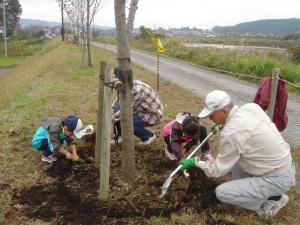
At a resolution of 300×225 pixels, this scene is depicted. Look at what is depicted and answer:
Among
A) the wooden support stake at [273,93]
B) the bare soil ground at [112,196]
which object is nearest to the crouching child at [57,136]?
the bare soil ground at [112,196]

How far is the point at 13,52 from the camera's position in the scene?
46.7 metres

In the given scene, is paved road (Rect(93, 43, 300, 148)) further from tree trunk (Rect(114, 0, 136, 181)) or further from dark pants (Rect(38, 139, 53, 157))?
dark pants (Rect(38, 139, 53, 157))

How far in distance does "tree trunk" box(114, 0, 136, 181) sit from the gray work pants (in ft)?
3.51

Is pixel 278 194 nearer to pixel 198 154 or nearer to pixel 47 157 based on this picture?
pixel 198 154

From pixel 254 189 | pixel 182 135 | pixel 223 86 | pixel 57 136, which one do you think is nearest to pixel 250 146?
pixel 254 189

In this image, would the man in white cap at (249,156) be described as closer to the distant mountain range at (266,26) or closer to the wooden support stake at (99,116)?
the wooden support stake at (99,116)

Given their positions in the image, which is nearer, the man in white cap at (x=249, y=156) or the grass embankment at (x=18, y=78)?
the man in white cap at (x=249, y=156)

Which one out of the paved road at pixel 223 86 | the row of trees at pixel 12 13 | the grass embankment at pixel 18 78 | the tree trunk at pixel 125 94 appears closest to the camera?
the tree trunk at pixel 125 94

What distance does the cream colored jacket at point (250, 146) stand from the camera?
11.8 ft

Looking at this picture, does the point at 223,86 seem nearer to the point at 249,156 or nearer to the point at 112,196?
the point at 112,196

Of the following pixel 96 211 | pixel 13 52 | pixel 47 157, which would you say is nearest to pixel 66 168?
pixel 47 157

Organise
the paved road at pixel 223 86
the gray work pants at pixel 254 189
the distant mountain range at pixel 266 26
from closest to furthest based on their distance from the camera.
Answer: the gray work pants at pixel 254 189 < the paved road at pixel 223 86 < the distant mountain range at pixel 266 26

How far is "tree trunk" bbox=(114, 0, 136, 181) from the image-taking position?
156 inches

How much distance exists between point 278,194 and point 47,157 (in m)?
2.90
